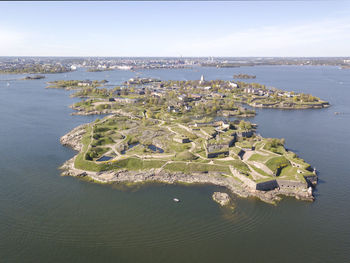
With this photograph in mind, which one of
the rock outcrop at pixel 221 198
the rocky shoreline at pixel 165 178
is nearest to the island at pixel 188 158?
the rocky shoreline at pixel 165 178

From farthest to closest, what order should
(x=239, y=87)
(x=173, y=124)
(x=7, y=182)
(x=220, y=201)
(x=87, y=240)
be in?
1. (x=239, y=87)
2. (x=173, y=124)
3. (x=7, y=182)
4. (x=220, y=201)
5. (x=87, y=240)

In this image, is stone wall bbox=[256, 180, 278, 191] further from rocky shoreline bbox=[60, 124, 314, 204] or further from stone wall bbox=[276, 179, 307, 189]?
stone wall bbox=[276, 179, 307, 189]

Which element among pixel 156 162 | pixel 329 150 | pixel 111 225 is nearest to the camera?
pixel 111 225

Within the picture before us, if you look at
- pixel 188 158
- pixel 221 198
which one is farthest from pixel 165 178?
pixel 221 198

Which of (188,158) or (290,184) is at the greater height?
(188,158)

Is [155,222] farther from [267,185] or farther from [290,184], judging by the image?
[290,184]

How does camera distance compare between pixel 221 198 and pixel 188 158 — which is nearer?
pixel 221 198

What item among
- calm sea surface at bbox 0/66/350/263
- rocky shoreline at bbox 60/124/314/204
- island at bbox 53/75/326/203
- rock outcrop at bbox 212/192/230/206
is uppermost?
island at bbox 53/75/326/203

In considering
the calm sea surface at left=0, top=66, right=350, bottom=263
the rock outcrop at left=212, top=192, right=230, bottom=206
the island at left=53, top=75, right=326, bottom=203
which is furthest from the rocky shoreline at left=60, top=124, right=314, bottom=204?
the rock outcrop at left=212, top=192, right=230, bottom=206

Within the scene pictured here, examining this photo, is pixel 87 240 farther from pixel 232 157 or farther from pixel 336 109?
pixel 336 109

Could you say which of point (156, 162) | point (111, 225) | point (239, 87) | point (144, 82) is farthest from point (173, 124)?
point (144, 82)

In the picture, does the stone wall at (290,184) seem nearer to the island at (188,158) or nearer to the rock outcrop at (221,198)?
the island at (188,158)
